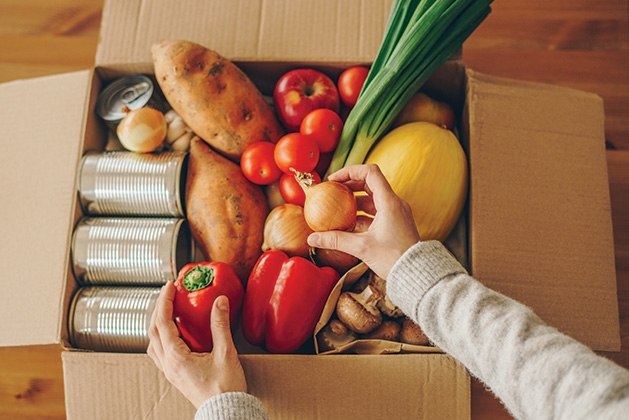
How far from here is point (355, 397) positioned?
2.89 ft

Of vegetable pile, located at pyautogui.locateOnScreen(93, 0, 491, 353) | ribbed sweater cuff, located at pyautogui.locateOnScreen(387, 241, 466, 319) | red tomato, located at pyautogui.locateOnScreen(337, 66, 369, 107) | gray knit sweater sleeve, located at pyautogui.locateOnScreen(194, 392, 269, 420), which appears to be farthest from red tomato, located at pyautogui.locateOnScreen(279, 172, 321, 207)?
gray knit sweater sleeve, located at pyautogui.locateOnScreen(194, 392, 269, 420)

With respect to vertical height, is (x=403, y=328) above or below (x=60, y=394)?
above

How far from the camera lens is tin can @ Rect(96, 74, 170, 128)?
1.16 meters

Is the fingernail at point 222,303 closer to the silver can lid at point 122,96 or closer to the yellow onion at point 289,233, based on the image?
the yellow onion at point 289,233

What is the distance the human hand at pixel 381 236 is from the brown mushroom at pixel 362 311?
0.10 meters

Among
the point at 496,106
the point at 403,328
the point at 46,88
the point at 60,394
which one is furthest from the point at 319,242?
the point at 60,394

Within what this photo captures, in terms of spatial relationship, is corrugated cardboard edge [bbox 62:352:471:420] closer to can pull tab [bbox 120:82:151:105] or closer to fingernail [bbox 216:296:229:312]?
fingernail [bbox 216:296:229:312]

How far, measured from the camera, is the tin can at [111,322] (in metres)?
0.99

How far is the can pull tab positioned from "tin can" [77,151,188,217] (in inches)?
6.1

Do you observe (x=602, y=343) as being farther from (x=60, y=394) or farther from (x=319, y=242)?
(x=60, y=394)

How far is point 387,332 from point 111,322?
0.55m

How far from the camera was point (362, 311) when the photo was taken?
95 centimetres

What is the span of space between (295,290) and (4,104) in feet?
2.66

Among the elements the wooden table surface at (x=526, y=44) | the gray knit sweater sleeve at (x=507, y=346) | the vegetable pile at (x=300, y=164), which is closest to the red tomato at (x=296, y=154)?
the vegetable pile at (x=300, y=164)
